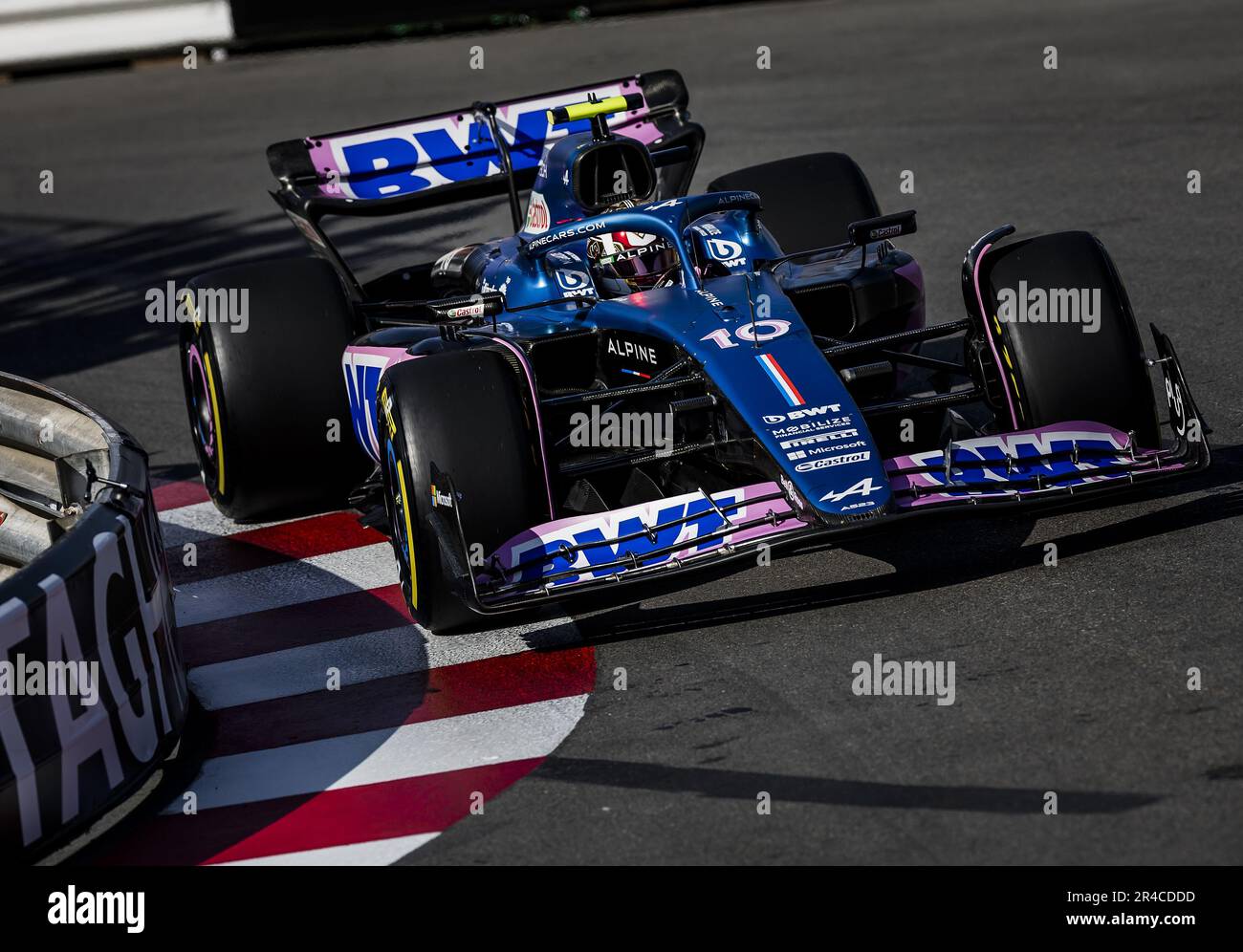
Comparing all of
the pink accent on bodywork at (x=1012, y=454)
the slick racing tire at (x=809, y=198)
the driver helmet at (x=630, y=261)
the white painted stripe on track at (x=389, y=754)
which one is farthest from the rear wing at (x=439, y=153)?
the white painted stripe on track at (x=389, y=754)

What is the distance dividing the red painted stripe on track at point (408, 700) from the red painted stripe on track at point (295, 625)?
523 mm

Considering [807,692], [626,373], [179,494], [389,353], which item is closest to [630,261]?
[626,373]

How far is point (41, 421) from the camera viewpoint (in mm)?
5961

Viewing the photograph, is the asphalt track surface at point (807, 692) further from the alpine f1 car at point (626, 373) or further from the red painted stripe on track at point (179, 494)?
the alpine f1 car at point (626, 373)

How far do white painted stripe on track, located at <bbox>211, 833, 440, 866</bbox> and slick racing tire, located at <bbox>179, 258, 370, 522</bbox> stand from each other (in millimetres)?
2896

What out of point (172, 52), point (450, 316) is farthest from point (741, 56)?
point (450, 316)

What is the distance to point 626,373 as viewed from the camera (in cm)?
639

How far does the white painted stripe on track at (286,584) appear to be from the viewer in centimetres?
641

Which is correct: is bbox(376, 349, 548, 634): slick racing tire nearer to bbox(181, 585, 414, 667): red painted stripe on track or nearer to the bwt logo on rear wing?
bbox(181, 585, 414, 667): red painted stripe on track

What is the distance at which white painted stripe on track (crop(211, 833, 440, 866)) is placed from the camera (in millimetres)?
4328

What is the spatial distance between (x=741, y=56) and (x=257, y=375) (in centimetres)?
1179

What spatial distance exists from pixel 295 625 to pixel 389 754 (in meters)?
1.32

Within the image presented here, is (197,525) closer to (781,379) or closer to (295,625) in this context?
(295,625)
